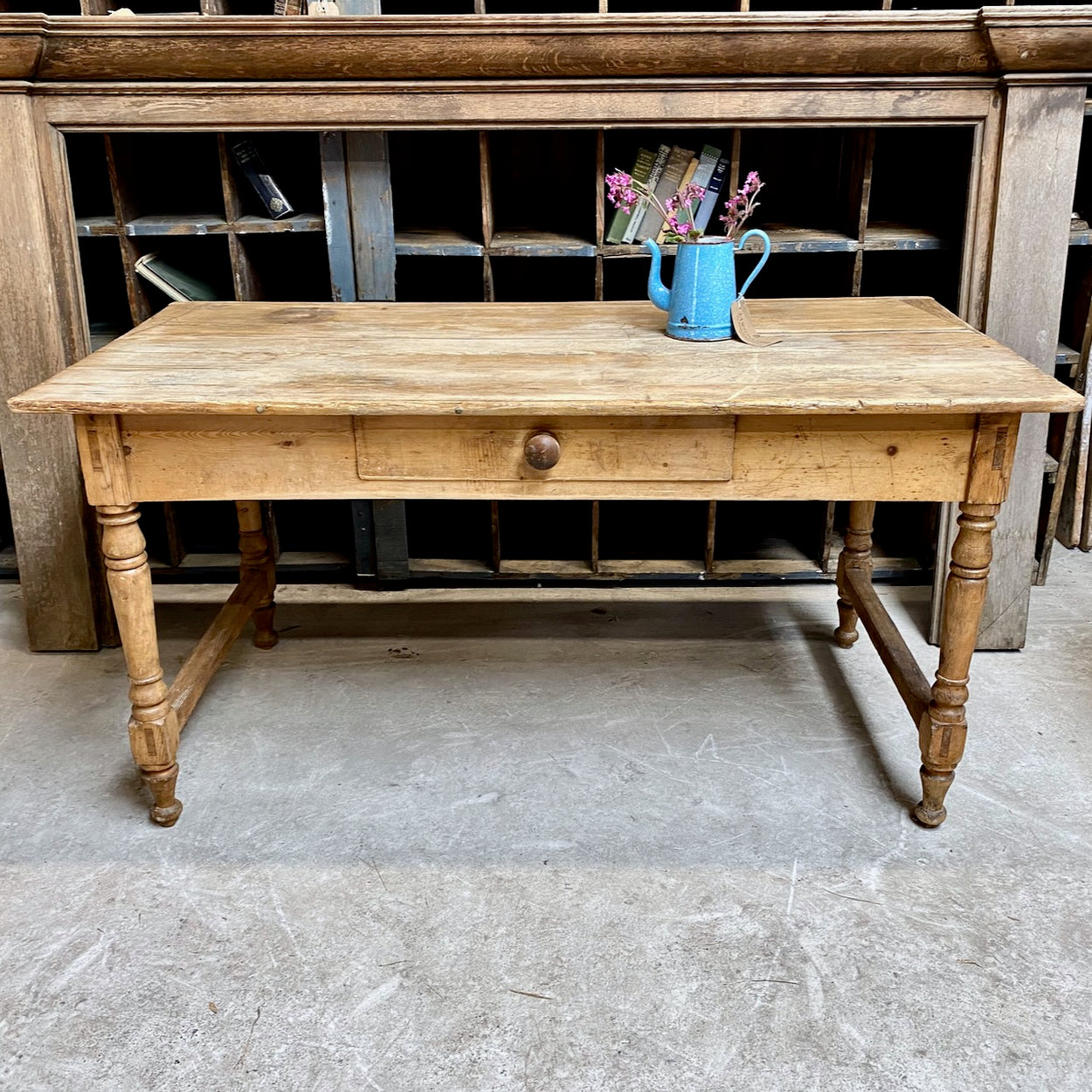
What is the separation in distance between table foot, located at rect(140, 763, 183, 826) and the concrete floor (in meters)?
0.03

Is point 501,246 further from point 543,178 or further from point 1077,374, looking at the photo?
point 1077,374

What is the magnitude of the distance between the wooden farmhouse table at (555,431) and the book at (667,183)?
0.81 metres

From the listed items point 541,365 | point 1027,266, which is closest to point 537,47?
point 541,365

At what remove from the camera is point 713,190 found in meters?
2.86

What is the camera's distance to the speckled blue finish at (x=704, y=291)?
7.23 ft

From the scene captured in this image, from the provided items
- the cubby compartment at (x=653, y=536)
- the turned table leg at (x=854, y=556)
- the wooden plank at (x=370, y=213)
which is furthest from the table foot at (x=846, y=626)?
the wooden plank at (x=370, y=213)

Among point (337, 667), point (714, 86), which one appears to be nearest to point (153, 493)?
point (337, 667)

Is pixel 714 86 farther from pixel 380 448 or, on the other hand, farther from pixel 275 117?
pixel 380 448

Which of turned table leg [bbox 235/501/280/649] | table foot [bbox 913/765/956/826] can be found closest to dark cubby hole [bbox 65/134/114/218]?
turned table leg [bbox 235/501/280/649]

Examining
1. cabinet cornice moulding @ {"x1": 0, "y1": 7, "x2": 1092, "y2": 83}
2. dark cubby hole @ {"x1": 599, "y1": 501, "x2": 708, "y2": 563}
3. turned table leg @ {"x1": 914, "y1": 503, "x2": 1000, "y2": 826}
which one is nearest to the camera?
turned table leg @ {"x1": 914, "y1": 503, "x2": 1000, "y2": 826}

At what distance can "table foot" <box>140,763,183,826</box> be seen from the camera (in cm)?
219

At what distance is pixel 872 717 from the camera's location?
8.50 feet

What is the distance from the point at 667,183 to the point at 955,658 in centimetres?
141

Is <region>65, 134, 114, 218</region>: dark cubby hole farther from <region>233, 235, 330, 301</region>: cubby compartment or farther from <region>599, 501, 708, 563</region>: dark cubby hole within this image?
<region>599, 501, 708, 563</region>: dark cubby hole
